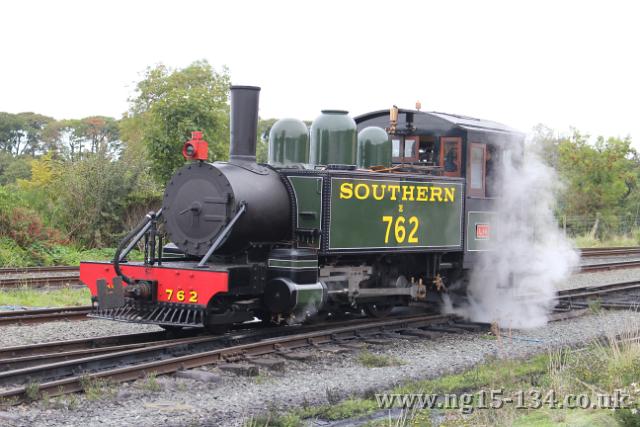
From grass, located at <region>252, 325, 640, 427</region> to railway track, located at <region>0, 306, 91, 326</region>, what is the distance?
16.2ft

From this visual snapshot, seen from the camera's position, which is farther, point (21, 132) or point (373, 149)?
point (21, 132)

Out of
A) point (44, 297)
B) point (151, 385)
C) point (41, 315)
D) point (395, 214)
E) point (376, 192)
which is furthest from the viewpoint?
point (44, 297)

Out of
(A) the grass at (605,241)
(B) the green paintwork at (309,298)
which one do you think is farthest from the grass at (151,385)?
(A) the grass at (605,241)

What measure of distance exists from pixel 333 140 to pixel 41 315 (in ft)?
14.0

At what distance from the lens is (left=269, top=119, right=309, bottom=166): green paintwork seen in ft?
32.1

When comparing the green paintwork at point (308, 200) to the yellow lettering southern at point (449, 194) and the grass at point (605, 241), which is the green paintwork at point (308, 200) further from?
the grass at point (605, 241)

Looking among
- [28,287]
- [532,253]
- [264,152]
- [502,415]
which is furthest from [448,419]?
[264,152]

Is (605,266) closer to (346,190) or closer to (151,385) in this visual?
(346,190)

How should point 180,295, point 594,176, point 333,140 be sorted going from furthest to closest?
1. point 594,176
2. point 333,140
3. point 180,295

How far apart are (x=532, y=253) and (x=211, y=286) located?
6.08 m

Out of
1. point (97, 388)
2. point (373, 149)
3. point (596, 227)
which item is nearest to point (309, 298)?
point (373, 149)

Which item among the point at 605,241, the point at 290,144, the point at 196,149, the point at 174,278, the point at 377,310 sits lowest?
the point at 377,310

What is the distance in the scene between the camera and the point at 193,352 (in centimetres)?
807

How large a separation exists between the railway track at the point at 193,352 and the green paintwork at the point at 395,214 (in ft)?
3.40
